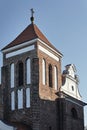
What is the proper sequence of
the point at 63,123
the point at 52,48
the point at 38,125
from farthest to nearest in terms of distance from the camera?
the point at 52,48 → the point at 63,123 → the point at 38,125

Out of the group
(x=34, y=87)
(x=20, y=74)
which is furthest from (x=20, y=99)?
(x=20, y=74)

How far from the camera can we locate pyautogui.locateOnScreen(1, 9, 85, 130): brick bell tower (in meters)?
26.9

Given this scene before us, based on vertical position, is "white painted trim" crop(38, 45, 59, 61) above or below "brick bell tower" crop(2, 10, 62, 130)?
above

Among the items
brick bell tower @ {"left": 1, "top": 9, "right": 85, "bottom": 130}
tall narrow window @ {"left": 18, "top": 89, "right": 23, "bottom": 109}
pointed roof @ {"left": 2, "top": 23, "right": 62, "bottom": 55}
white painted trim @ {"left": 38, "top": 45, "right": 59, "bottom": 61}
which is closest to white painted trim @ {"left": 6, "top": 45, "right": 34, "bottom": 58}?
brick bell tower @ {"left": 1, "top": 9, "right": 85, "bottom": 130}

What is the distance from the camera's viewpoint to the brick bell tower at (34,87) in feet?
88.2

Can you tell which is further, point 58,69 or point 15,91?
point 58,69

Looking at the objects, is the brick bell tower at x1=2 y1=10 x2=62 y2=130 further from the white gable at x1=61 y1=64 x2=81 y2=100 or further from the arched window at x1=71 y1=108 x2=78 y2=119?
the arched window at x1=71 y1=108 x2=78 y2=119

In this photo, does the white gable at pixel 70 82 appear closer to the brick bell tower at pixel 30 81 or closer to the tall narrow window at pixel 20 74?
the brick bell tower at pixel 30 81

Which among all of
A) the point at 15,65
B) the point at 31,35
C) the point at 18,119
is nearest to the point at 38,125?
the point at 18,119

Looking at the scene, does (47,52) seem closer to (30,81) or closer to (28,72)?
(28,72)

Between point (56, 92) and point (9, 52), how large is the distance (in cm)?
547

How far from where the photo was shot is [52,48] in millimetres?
30203

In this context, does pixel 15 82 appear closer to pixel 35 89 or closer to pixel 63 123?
pixel 35 89

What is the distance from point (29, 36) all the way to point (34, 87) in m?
4.87
